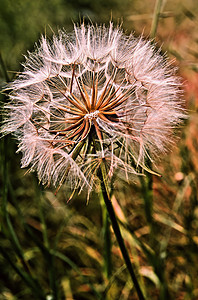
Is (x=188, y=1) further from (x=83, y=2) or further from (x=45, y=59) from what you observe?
(x=45, y=59)

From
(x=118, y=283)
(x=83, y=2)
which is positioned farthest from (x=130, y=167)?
(x=83, y=2)

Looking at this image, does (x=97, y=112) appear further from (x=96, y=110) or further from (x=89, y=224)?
(x=89, y=224)

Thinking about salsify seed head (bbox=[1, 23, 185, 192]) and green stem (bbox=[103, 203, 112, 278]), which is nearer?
salsify seed head (bbox=[1, 23, 185, 192])

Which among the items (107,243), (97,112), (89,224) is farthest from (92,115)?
(89,224)

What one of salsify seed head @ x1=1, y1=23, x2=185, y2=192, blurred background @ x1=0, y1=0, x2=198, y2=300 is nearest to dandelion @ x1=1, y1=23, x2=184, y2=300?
salsify seed head @ x1=1, y1=23, x2=185, y2=192

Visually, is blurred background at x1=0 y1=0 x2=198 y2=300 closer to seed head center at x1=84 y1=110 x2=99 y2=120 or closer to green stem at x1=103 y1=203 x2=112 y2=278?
green stem at x1=103 y1=203 x2=112 y2=278
